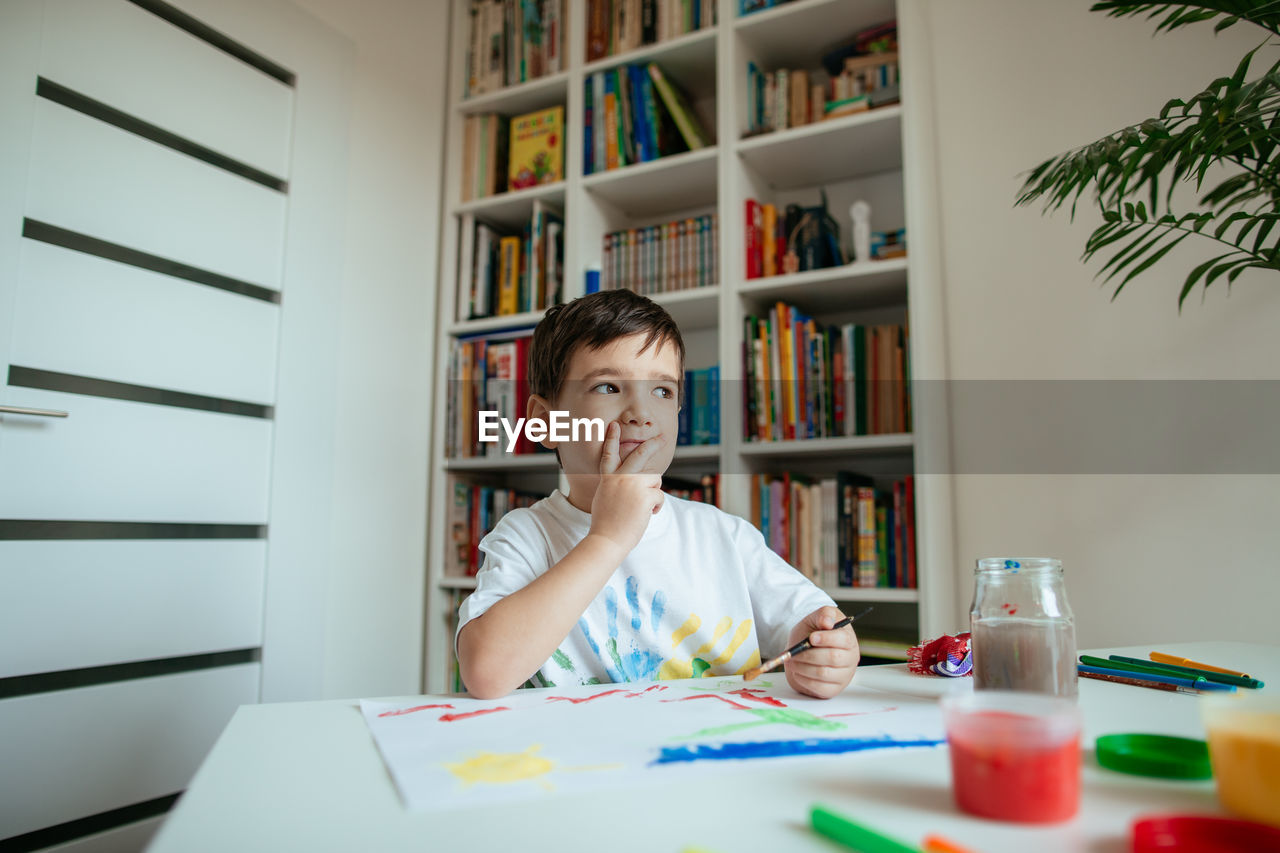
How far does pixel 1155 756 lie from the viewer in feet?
1.63

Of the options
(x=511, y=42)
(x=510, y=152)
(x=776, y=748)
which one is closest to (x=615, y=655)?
(x=776, y=748)

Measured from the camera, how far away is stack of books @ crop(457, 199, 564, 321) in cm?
232

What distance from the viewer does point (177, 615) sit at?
173 cm

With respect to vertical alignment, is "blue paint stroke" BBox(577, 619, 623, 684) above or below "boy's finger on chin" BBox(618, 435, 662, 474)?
below

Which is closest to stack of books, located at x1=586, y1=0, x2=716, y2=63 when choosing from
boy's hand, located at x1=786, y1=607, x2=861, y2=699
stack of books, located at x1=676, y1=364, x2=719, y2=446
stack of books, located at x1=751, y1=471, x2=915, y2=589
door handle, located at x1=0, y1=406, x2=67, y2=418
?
stack of books, located at x1=676, y1=364, x2=719, y2=446

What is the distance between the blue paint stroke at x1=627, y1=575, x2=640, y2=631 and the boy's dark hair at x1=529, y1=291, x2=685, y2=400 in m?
0.30

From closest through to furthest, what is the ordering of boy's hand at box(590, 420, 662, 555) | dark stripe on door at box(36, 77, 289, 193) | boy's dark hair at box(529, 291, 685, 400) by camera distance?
boy's hand at box(590, 420, 662, 555) < boy's dark hair at box(529, 291, 685, 400) < dark stripe on door at box(36, 77, 289, 193)

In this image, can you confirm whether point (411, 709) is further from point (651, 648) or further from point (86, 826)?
point (86, 826)

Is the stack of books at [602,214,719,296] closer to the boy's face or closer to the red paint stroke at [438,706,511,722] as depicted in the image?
the boy's face

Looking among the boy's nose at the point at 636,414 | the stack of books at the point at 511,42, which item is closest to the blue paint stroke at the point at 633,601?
the boy's nose at the point at 636,414

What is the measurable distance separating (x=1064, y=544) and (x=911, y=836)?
1600mm

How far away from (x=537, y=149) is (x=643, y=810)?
7.41 ft

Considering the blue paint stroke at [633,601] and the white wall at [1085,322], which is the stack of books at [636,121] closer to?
the white wall at [1085,322]

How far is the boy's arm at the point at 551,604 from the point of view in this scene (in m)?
0.79
